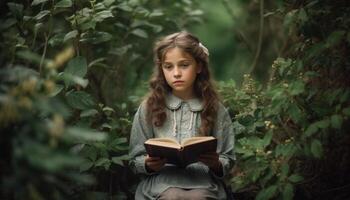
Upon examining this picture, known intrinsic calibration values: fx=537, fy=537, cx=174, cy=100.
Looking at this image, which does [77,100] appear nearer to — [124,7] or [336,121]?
[124,7]

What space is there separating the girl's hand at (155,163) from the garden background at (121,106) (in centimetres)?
31

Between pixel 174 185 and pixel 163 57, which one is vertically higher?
pixel 163 57

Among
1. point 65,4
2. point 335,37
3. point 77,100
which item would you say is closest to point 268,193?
point 335,37

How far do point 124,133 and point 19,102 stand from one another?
1.82 meters

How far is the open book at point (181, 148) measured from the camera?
2604 millimetres

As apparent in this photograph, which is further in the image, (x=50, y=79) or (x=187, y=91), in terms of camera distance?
(x=187, y=91)

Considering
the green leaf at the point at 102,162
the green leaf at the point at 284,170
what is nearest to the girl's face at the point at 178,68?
the green leaf at the point at 102,162

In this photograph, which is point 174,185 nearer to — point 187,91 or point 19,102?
point 187,91

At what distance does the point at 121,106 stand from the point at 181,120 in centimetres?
93

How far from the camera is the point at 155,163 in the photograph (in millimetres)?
2891

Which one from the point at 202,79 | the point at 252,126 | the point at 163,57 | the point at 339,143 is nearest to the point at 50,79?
the point at 163,57

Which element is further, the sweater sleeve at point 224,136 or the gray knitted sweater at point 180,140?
the sweater sleeve at point 224,136

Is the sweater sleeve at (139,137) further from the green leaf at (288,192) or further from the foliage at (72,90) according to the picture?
the green leaf at (288,192)

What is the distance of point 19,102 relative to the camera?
185 cm
